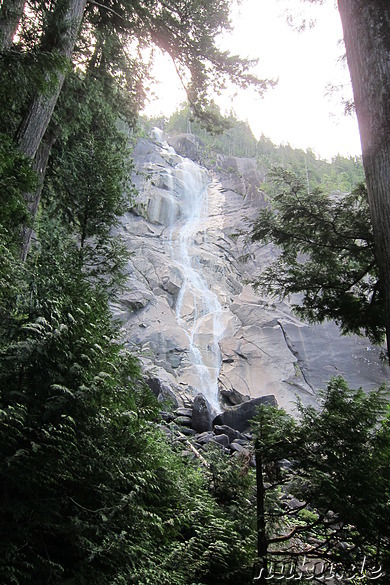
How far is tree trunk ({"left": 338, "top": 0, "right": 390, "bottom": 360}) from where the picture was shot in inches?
107

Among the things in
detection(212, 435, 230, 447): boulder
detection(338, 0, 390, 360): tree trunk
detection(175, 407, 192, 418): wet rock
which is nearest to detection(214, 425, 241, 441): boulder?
detection(212, 435, 230, 447): boulder

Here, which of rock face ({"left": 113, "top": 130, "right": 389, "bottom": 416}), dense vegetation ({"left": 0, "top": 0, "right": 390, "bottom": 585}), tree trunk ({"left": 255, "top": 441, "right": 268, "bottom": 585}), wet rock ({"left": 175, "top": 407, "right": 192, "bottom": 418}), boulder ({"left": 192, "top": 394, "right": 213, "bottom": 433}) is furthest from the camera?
rock face ({"left": 113, "top": 130, "right": 389, "bottom": 416})

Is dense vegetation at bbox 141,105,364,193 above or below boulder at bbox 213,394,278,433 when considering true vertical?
above

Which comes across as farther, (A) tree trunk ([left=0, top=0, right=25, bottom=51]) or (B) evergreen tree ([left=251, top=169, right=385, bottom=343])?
(B) evergreen tree ([left=251, top=169, right=385, bottom=343])

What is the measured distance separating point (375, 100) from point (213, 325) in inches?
713

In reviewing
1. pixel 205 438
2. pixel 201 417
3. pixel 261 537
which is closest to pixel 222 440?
pixel 205 438

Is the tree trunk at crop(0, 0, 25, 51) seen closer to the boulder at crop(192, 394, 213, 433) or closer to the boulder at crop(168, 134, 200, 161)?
the boulder at crop(192, 394, 213, 433)

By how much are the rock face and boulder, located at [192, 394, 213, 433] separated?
1.38 metres

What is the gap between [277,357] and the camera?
17.5 metres

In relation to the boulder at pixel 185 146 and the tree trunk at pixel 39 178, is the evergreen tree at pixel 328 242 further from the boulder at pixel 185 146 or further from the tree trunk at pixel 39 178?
the boulder at pixel 185 146

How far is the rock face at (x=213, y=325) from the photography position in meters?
15.8

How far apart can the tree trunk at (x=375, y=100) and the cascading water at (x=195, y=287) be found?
12278mm

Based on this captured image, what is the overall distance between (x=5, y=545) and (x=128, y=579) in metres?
0.72

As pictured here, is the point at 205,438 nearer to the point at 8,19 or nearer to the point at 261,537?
the point at 261,537
